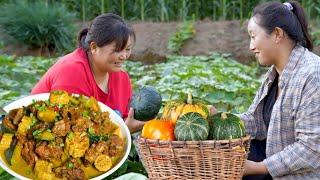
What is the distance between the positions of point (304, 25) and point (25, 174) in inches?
66.9

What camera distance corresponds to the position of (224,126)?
9.96 feet

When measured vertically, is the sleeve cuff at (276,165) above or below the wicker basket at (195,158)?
below

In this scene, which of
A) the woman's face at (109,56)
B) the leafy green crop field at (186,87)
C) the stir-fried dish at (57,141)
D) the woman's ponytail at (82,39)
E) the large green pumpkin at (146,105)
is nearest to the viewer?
the stir-fried dish at (57,141)

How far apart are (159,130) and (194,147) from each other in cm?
19

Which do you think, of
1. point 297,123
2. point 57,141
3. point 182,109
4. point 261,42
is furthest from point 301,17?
point 57,141

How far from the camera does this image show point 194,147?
116 inches

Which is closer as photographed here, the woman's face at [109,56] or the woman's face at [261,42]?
the woman's face at [261,42]

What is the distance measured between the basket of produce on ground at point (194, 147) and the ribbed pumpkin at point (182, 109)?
16mm

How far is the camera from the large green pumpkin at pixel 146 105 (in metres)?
3.96

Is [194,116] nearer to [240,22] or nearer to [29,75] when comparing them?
[29,75]

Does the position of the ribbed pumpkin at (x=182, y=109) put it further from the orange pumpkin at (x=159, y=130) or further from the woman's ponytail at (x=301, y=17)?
the woman's ponytail at (x=301, y=17)

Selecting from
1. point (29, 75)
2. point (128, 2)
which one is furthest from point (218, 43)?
point (29, 75)

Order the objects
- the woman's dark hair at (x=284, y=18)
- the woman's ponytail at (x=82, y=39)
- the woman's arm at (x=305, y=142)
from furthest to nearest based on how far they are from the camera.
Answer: the woman's ponytail at (x=82, y=39) < the woman's dark hair at (x=284, y=18) < the woman's arm at (x=305, y=142)

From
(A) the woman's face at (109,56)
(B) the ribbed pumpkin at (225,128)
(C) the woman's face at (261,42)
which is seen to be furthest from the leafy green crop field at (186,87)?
(B) the ribbed pumpkin at (225,128)
